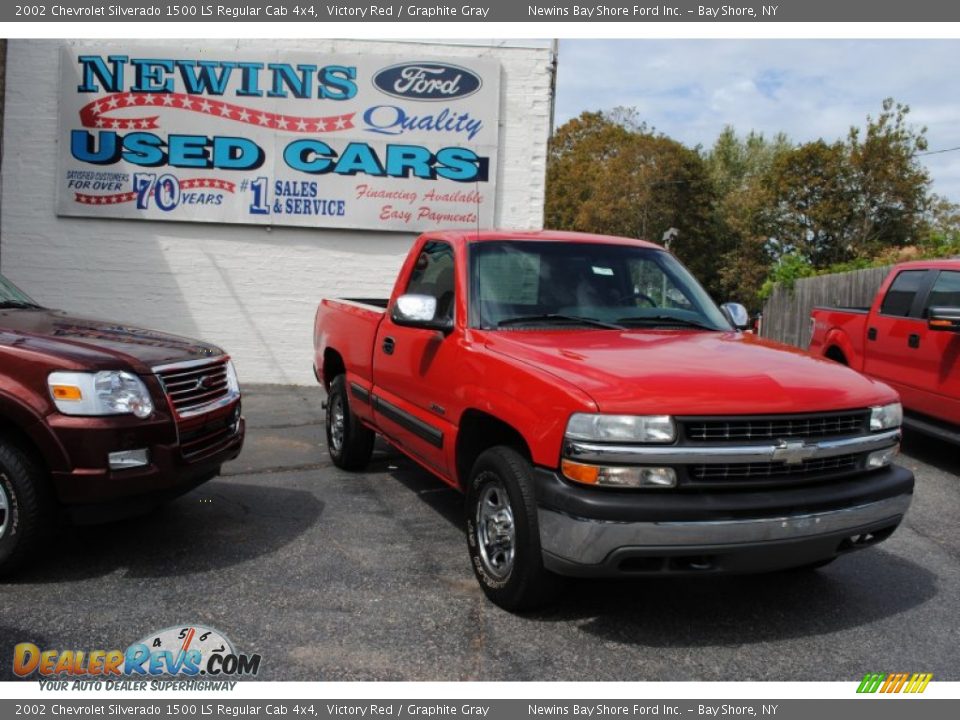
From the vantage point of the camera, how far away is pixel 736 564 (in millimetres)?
3484

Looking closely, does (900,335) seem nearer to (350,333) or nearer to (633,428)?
(350,333)

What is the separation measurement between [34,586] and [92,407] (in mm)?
956

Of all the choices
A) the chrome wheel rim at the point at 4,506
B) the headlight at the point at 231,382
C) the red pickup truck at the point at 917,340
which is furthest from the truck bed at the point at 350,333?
the red pickup truck at the point at 917,340

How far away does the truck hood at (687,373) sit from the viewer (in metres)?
3.47

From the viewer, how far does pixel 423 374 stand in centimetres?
502

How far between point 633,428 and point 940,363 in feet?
17.1

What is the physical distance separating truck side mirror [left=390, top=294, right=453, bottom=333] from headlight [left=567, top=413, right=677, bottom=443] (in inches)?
58.4

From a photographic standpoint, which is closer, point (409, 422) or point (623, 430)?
point (623, 430)

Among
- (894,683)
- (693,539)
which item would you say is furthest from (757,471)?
(894,683)

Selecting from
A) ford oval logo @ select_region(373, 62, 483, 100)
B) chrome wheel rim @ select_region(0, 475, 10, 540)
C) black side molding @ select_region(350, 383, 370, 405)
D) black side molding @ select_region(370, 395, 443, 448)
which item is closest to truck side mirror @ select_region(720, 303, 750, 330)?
black side molding @ select_region(370, 395, 443, 448)

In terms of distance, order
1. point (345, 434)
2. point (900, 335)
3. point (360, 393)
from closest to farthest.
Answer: point (360, 393) → point (345, 434) → point (900, 335)

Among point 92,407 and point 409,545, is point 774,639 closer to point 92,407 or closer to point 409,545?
point 409,545

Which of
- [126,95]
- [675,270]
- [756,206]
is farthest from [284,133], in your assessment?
[756,206]

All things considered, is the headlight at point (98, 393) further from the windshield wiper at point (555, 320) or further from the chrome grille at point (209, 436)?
the windshield wiper at point (555, 320)
